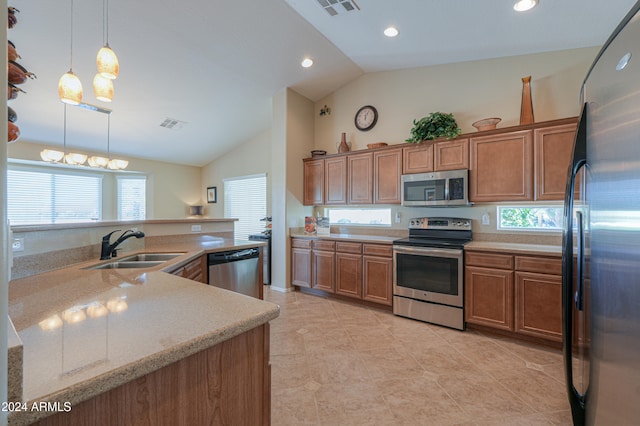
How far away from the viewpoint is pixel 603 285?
1.09 metres

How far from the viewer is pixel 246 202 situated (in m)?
6.33

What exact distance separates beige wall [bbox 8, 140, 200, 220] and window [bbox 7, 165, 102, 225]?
30 centimetres

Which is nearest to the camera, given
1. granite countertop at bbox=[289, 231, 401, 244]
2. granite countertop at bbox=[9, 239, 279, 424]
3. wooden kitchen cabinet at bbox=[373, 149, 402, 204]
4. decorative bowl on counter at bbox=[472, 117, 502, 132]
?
granite countertop at bbox=[9, 239, 279, 424]

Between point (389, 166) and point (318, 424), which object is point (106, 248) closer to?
point (318, 424)

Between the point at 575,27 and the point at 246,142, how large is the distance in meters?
5.48

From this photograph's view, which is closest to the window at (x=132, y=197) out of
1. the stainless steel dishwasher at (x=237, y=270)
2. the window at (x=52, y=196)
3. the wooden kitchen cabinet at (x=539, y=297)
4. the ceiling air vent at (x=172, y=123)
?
the window at (x=52, y=196)

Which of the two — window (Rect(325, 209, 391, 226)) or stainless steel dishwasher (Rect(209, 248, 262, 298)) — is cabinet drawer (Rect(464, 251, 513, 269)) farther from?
stainless steel dishwasher (Rect(209, 248, 262, 298))

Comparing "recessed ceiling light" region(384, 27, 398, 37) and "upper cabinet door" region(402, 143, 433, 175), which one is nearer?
"recessed ceiling light" region(384, 27, 398, 37)

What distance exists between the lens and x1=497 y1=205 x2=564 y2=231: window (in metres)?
3.02

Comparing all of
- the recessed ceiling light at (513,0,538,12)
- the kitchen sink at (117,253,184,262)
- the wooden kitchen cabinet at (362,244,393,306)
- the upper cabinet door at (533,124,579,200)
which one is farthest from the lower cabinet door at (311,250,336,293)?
the recessed ceiling light at (513,0,538,12)

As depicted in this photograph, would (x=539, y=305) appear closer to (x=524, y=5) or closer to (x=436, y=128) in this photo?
(x=436, y=128)

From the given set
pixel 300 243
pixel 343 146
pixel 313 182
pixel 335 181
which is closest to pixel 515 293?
pixel 335 181

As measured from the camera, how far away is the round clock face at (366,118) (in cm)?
429

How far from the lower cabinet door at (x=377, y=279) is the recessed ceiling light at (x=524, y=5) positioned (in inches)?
108
